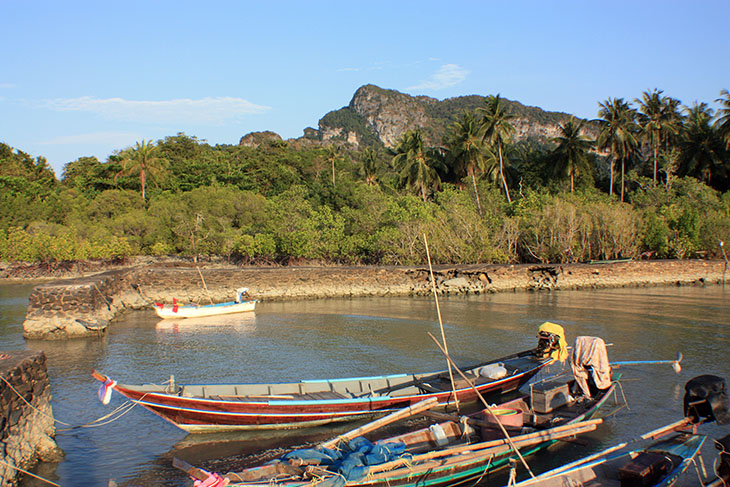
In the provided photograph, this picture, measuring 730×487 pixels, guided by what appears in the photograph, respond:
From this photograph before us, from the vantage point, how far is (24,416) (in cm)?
891

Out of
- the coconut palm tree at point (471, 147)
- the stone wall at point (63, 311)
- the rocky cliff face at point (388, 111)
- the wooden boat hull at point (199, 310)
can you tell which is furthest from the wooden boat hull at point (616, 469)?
the rocky cliff face at point (388, 111)

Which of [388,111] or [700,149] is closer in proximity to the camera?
[700,149]

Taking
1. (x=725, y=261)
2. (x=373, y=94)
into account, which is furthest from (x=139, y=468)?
(x=373, y=94)

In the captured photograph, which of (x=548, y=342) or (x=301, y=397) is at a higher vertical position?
(x=548, y=342)

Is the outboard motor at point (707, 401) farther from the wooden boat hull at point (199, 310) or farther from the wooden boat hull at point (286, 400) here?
the wooden boat hull at point (199, 310)

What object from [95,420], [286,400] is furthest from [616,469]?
[95,420]

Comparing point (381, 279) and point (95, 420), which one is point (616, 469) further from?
point (381, 279)

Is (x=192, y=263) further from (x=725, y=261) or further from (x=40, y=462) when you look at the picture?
(x=725, y=261)

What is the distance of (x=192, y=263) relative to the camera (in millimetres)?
38469

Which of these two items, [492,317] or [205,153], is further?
A: [205,153]

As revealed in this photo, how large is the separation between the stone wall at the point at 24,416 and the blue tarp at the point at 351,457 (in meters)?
4.32

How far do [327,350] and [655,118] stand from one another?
46076 mm

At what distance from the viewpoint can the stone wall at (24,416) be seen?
8273 millimetres

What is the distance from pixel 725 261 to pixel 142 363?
34.9 metres
